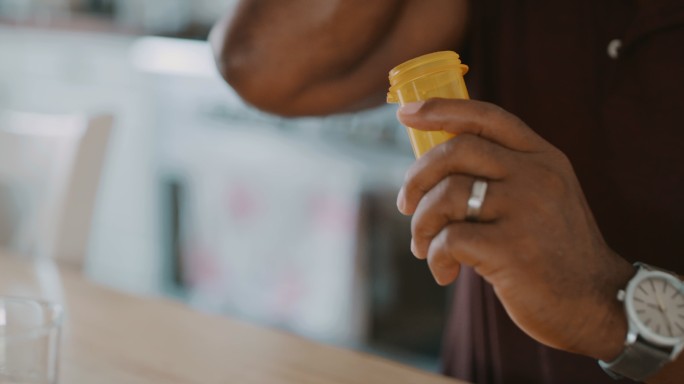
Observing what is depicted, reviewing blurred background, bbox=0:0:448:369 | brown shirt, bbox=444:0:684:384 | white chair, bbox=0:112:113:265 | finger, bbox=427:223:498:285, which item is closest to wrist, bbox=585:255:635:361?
finger, bbox=427:223:498:285

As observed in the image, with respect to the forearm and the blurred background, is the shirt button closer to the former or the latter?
the forearm

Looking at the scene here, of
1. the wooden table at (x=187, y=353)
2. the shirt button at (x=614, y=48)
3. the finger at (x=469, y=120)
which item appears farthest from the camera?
the shirt button at (x=614, y=48)

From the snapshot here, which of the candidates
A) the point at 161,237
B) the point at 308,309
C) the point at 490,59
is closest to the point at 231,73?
Answer: the point at 490,59

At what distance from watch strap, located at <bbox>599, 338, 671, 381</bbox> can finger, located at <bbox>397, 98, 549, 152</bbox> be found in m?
0.18

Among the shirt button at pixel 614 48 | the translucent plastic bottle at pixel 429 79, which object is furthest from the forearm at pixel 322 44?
the translucent plastic bottle at pixel 429 79

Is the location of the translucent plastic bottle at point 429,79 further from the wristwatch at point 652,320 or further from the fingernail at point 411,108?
the wristwatch at point 652,320

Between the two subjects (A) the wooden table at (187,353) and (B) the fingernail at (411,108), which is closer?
(B) the fingernail at (411,108)

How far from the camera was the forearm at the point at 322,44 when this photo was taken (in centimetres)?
99

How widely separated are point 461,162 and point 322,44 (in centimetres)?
47

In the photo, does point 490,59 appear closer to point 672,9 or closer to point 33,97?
point 672,9

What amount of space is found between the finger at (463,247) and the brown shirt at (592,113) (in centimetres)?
37

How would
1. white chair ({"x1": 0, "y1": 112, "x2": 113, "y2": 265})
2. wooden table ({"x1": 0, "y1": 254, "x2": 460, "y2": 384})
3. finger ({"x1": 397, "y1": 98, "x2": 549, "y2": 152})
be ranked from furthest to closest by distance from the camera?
white chair ({"x1": 0, "y1": 112, "x2": 113, "y2": 265}) < wooden table ({"x1": 0, "y1": 254, "x2": 460, "y2": 384}) < finger ({"x1": 397, "y1": 98, "x2": 549, "y2": 152})

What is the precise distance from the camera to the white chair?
1.18 meters

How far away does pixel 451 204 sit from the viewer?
58 cm
